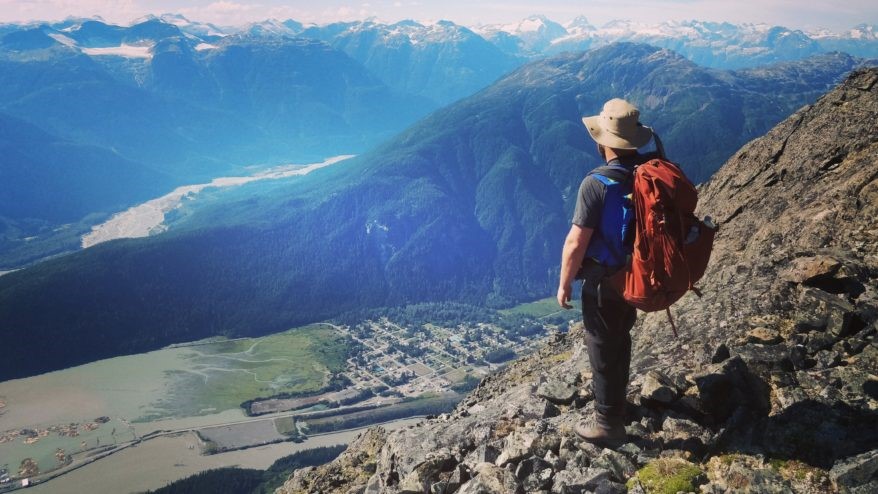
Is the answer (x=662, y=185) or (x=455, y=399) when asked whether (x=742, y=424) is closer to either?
(x=662, y=185)

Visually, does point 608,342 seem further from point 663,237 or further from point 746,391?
point 746,391

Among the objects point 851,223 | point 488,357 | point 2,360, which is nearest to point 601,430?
point 851,223

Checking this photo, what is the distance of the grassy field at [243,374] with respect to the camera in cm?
15175

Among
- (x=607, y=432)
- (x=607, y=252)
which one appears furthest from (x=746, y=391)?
(x=607, y=252)

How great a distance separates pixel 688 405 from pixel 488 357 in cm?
17244

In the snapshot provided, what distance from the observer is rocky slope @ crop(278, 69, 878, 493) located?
10.0 meters

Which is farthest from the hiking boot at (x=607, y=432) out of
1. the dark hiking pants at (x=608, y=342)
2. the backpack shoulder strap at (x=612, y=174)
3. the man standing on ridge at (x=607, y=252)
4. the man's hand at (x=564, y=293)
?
the backpack shoulder strap at (x=612, y=174)

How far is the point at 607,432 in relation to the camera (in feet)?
36.2

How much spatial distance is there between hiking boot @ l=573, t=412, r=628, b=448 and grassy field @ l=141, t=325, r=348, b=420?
497 ft

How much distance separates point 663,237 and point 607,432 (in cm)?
401

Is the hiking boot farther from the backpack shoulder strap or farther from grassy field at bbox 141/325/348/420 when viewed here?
grassy field at bbox 141/325/348/420

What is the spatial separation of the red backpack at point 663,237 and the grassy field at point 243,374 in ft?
505

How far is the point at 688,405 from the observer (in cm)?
1154

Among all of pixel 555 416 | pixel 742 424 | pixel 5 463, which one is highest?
pixel 742 424
